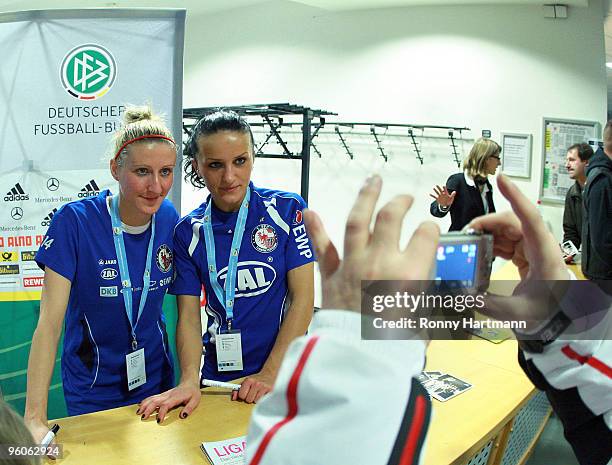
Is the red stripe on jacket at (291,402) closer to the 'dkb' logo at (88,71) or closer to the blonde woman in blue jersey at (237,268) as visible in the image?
the blonde woman in blue jersey at (237,268)

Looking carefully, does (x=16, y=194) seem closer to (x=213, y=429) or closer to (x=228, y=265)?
(x=228, y=265)

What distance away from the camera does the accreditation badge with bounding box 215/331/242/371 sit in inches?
64.6

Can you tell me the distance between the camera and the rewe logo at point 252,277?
5.36 ft

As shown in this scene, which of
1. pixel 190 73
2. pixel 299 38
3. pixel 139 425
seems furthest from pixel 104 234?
pixel 190 73

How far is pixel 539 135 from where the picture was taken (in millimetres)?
4793

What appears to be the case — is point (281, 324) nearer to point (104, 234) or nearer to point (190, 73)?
point (104, 234)

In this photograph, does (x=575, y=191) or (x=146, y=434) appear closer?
(x=146, y=434)

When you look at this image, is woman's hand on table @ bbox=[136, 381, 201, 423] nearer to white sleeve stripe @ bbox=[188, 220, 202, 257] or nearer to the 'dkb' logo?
white sleeve stripe @ bbox=[188, 220, 202, 257]

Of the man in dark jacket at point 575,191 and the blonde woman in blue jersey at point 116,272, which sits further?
the man in dark jacket at point 575,191

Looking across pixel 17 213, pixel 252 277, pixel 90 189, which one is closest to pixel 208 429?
pixel 252 277

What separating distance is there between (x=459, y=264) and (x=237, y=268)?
1.16 metres

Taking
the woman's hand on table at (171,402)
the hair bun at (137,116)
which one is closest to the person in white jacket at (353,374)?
the woman's hand on table at (171,402)

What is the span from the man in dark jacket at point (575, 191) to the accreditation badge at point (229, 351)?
3.66 m

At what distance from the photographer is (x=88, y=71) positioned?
245cm
